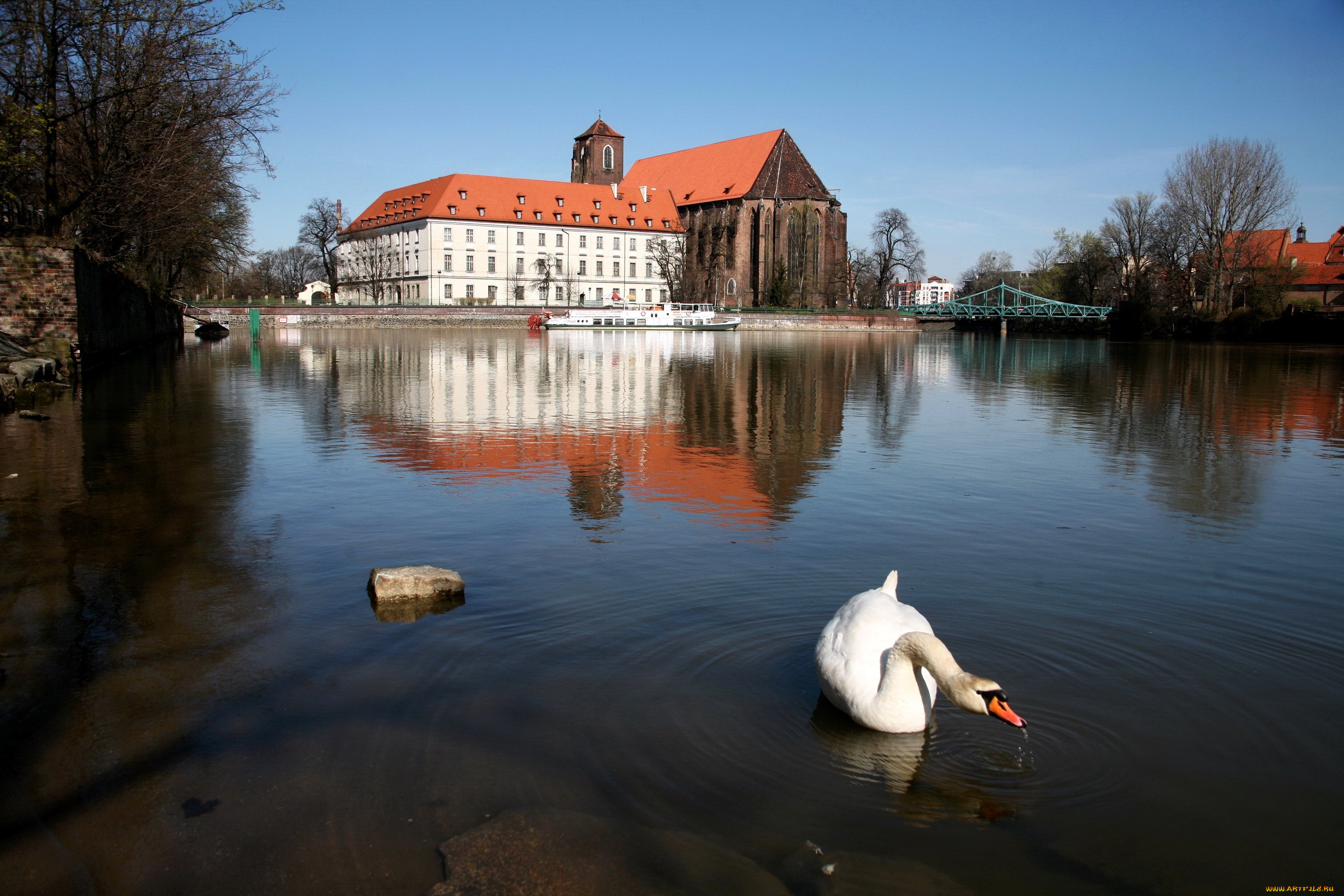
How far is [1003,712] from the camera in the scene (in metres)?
4.47

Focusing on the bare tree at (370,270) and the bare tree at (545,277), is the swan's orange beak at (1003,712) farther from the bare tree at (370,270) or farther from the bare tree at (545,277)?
the bare tree at (370,270)

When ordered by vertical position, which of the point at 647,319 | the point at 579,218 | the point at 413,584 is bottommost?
the point at 413,584

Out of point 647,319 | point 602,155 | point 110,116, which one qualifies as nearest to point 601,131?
point 602,155

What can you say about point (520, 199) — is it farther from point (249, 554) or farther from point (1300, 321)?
point (249, 554)

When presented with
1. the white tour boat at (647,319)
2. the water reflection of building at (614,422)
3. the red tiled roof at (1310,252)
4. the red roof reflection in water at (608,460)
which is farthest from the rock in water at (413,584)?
the red tiled roof at (1310,252)

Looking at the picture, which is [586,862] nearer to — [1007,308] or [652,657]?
[652,657]

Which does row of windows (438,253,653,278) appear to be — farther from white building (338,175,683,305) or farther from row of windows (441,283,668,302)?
row of windows (441,283,668,302)

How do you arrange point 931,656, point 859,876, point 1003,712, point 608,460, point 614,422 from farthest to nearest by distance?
point 614,422
point 608,460
point 931,656
point 1003,712
point 859,876

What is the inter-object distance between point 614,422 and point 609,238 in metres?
104

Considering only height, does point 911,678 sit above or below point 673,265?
below

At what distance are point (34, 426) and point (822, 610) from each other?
14.6m

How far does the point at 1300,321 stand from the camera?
2739 inches

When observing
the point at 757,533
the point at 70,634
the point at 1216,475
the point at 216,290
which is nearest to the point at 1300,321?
the point at 1216,475

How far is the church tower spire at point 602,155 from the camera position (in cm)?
12219
